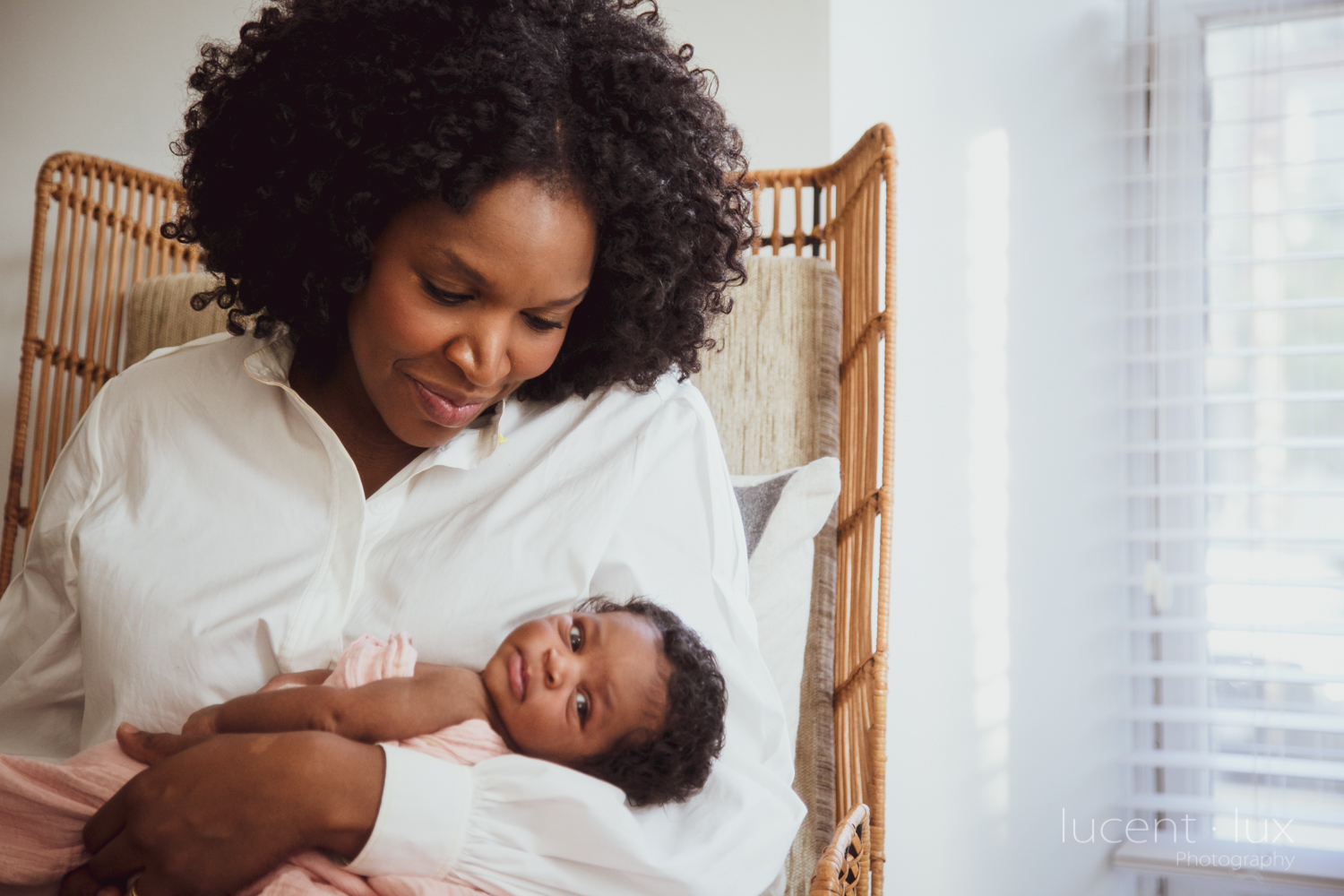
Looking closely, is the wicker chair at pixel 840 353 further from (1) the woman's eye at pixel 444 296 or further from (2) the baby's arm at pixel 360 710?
(1) the woman's eye at pixel 444 296

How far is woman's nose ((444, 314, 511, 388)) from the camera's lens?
0.89 m

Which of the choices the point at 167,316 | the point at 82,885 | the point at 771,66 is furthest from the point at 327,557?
the point at 771,66

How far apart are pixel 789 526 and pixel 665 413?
30 centimetres

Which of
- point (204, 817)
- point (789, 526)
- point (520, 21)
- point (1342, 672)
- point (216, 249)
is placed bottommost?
point (1342, 672)

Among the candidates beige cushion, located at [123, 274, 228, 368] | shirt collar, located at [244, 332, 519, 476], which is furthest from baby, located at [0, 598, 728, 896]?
beige cushion, located at [123, 274, 228, 368]

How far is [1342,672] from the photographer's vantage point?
6.49ft

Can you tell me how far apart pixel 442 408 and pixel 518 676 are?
0.93 feet

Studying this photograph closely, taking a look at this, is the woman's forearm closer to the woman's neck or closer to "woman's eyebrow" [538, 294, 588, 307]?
the woman's neck

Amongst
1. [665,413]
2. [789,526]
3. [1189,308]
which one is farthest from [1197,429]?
[665,413]

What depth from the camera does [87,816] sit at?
74cm

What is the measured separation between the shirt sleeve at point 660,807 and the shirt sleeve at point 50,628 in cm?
53

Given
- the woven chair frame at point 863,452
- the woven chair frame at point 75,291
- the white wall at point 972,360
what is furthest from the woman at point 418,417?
the white wall at point 972,360

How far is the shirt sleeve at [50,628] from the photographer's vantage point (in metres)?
1.00

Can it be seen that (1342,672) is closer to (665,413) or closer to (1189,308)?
(1189,308)
